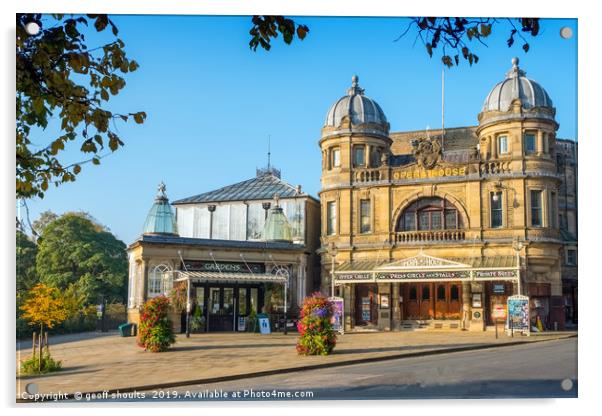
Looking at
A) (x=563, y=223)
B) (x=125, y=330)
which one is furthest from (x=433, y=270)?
(x=125, y=330)

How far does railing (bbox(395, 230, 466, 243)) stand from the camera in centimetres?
3125

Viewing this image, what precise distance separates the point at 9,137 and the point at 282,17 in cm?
479

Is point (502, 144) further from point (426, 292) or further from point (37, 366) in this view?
point (37, 366)

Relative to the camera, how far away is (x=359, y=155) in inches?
1329

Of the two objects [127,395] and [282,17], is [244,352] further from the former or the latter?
[282,17]

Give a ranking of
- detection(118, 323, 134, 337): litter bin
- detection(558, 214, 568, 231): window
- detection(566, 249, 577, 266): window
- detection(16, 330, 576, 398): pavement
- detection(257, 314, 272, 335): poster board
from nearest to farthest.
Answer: detection(16, 330, 576, 398): pavement
detection(118, 323, 134, 337): litter bin
detection(257, 314, 272, 335): poster board
detection(566, 249, 577, 266): window
detection(558, 214, 568, 231): window

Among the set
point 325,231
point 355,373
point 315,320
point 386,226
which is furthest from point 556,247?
point 355,373

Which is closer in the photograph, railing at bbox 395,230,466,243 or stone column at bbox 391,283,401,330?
railing at bbox 395,230,466,243

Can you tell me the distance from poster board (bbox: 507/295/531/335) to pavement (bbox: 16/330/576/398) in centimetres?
49

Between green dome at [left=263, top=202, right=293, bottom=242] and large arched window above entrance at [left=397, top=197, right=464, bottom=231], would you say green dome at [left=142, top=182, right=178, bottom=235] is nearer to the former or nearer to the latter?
green dome at [left=263, top=202, right=293, bottom=242]

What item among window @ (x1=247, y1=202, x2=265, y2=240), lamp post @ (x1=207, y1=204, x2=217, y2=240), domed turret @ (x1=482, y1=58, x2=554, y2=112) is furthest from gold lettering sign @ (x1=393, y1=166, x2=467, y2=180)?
lamp post @ (x1=207, y1=204, x2=217, y2=240)

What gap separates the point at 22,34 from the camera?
10.8 meters

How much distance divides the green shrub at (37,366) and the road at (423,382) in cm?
438

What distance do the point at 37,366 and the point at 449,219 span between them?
67.5 ft
